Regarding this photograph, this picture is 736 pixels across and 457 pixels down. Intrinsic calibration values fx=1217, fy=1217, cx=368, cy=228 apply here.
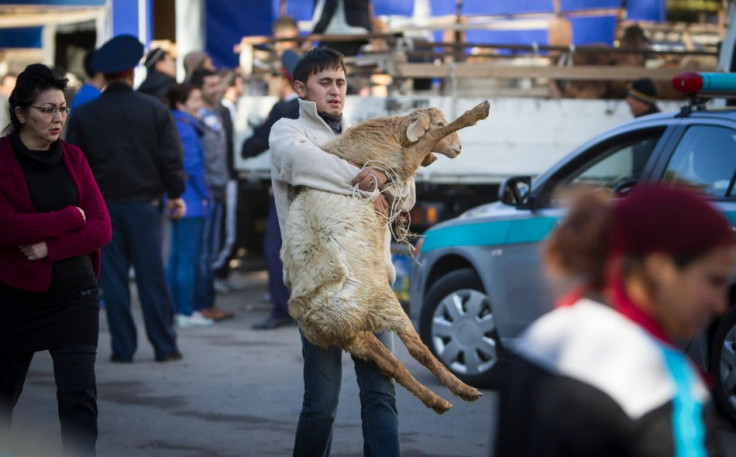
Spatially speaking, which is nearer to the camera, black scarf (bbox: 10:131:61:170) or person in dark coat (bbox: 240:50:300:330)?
black scarf (bbox: 10:131:61:170)

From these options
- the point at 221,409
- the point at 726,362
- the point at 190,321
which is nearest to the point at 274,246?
the point at 190,321

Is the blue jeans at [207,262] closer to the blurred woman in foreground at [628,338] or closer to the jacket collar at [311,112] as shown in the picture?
the jacket collar at [311,112]

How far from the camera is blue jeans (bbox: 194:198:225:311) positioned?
37.0 feet

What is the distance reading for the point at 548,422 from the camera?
2209mm

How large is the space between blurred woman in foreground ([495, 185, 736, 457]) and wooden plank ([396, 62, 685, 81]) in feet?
29.1

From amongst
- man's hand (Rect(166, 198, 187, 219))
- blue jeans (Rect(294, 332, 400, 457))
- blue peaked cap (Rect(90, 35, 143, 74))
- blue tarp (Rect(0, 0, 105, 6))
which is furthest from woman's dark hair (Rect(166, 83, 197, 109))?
blue tarp (Rect(0, 0, 105, 6))

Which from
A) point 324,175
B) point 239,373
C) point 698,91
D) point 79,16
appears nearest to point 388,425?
point 324,175

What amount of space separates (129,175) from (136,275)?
2.51 feet

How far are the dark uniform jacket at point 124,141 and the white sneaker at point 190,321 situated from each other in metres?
2.36

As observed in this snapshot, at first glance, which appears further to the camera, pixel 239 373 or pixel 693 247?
pixel 239 373

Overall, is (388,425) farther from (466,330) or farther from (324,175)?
(466,330)

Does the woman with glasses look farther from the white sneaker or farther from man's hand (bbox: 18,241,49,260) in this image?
the white sneaker

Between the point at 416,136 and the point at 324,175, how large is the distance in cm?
41

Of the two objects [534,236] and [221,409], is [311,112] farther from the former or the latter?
[221,409]
